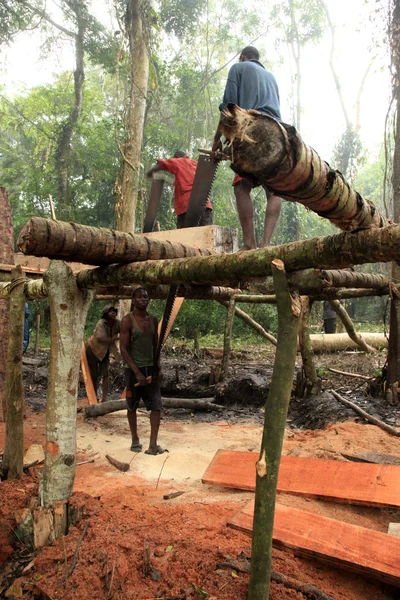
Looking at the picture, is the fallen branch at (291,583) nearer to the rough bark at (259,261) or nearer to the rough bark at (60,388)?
the rough bark at (60,388)

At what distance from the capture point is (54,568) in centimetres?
306

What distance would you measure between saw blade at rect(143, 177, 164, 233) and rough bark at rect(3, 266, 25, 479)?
6.23ft

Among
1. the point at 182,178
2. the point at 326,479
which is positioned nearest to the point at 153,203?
the point at 182,178

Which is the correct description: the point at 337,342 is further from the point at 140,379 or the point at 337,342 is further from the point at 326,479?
the point at 326,479

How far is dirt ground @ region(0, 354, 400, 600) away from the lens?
8.70 ft

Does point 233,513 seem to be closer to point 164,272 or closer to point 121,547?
point 121,547

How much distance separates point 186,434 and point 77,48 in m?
15.4

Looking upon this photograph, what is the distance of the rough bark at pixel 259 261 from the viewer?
1.96 metres

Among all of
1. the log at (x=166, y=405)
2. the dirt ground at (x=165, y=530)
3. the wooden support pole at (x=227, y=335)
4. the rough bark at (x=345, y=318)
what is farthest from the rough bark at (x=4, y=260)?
the rough bark at (x=345, y=318)

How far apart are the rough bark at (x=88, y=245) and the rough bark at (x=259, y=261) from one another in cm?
12

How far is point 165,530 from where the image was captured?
3.25 m

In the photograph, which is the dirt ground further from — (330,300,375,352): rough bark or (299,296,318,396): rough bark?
(330,300,375,352): rough bark

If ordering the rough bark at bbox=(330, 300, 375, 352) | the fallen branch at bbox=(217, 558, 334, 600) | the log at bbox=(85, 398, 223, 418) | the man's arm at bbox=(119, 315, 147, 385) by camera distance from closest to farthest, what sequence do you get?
the fallen branch at bbox=(217, 558, 334, 600), the man's arm at bbox=(119, 315, 147, 385), the log at bbox=(85, 398, 223, 418), the rough bark at bbox=(330, 300, 375, 352)

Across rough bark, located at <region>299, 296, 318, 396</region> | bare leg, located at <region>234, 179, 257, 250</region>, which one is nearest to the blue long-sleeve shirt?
bare leg, located at <region>234, 179, 257, 250</region>
